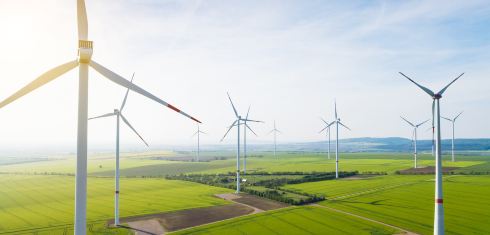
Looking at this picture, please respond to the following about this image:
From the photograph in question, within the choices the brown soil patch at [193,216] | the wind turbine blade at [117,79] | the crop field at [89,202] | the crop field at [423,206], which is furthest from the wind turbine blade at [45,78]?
the crop field at [423,206]

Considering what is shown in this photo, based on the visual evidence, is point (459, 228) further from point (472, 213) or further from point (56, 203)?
point (56, 203)

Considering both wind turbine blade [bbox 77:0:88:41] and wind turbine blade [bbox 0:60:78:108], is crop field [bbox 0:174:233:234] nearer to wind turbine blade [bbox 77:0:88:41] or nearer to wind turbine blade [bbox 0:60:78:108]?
wind turbine blade [bbox 0:60:78:108]

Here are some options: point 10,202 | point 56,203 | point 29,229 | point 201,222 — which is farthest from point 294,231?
point 10,202

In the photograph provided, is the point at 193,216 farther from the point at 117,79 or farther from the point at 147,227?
the point at 117,79

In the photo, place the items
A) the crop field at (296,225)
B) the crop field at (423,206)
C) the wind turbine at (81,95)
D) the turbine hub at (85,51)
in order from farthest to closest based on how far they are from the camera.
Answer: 1. the crop field at (423,206)
2. the crop field at (296,225)
3. the turbine hub at (85,51)
4. the wind turbine at (81,95)

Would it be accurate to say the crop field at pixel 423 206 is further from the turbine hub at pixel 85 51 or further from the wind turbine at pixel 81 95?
the turbine hub at pixel 85 51

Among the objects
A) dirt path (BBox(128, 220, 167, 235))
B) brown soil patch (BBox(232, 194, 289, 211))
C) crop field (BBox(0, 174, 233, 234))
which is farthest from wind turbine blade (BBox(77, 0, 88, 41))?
brown soil patch (BBox(232, 194, 289, 211))
